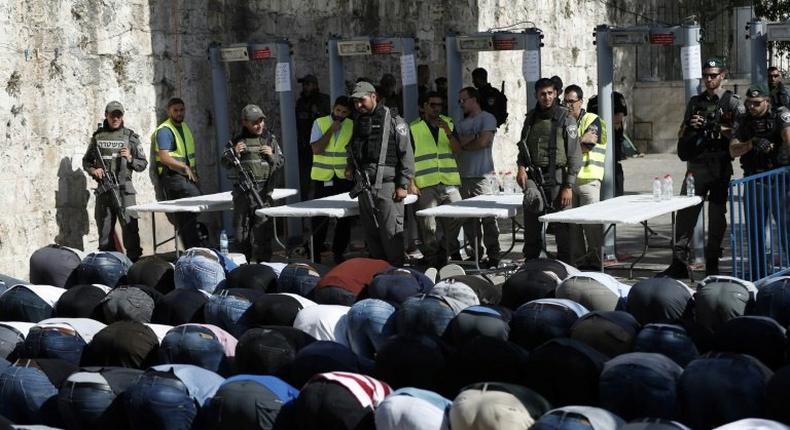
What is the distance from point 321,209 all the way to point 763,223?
3.93 meters

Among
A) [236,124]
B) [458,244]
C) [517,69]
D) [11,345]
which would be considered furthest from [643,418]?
[517,69]

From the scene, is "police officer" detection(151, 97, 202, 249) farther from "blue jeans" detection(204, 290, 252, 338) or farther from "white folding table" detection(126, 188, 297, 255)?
"blue jeans" detection(204, 290, 252, 338)

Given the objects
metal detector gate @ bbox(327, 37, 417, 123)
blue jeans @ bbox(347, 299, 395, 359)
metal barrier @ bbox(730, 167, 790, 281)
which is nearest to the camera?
blue jeans @ bbox(347, 299, 395, 359)

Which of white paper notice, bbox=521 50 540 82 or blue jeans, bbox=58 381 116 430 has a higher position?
white paper notice, bbox=521 50 540 82

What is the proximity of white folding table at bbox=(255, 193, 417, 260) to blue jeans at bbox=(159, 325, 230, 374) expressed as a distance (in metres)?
4.72

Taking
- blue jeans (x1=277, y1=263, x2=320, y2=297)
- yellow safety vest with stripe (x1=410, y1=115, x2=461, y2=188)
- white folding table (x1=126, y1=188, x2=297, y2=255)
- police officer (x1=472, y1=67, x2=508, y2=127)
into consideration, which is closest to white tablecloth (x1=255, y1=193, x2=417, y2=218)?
yellow safety vest with stripe (x1=410, y1=115, x2=461, y2=188)

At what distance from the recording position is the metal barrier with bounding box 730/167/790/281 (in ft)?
36.7

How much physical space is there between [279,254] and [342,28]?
12.8 feet

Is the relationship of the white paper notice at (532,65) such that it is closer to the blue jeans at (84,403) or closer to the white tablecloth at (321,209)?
the white tablecloth at (321,209)

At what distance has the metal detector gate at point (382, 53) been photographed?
47.0 ft

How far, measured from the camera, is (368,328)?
8.05m

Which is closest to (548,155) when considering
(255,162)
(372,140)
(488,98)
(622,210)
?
(622,210)

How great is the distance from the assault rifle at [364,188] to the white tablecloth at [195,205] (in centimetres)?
149

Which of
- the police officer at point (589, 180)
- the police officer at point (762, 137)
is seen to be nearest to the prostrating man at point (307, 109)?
the police officer at point (589, 180)
